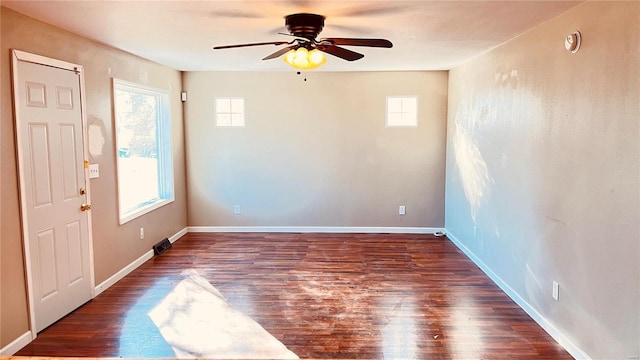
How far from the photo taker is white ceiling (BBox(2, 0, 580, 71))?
2676 mm

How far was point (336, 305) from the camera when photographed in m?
3.54

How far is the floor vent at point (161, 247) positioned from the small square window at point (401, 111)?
11.5ft

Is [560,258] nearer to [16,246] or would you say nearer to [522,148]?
[522,148]

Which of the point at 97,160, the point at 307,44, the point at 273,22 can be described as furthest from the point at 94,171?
the point at 307,44

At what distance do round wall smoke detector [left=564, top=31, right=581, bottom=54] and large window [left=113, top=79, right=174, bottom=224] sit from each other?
400 cm

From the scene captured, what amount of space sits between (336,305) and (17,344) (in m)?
2.37

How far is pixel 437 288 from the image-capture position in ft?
12.9

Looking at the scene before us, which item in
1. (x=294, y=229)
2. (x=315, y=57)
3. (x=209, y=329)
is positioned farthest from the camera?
(x=294, y=229)

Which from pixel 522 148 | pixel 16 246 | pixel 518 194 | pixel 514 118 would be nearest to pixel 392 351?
pixel 518 194

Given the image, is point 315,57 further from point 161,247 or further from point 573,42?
point 161,247

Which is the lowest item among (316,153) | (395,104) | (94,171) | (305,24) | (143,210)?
(143,210)

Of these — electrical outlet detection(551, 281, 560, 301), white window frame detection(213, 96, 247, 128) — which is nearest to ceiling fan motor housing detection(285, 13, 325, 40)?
electrical outlet detection(551, 281, 560, 301)

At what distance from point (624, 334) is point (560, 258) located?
70 centimetres

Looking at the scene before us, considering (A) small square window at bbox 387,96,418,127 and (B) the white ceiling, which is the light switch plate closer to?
(B) the white ceiling
